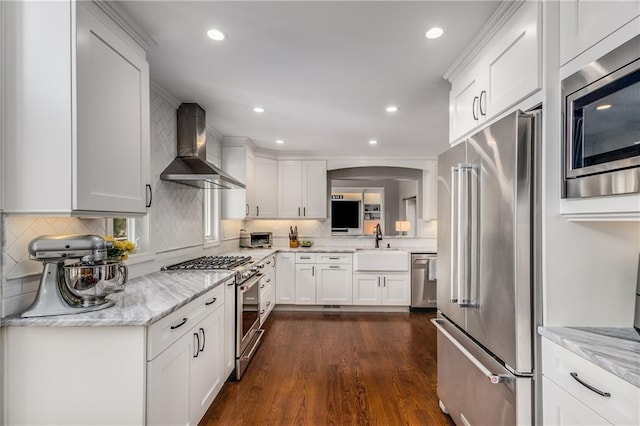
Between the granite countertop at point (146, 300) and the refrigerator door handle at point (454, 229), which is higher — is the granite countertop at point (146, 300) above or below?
below

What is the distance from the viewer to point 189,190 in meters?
3.11

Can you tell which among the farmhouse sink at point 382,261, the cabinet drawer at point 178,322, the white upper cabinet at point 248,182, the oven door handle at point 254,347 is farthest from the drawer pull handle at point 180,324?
the farmhouse sink at point 382,261

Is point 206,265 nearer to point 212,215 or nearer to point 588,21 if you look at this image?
point 212,215

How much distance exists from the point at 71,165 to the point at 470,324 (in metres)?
2.13

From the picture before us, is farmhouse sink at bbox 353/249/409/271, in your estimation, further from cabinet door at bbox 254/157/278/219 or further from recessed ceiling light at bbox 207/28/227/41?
recessed ceiling light at bbox 207/28/227/41

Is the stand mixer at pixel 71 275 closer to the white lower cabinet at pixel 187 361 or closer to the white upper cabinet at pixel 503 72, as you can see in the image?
the white lower cabinet at pixel 187 361

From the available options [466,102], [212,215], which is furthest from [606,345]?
[212,215]

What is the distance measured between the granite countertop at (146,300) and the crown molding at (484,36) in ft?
7.27

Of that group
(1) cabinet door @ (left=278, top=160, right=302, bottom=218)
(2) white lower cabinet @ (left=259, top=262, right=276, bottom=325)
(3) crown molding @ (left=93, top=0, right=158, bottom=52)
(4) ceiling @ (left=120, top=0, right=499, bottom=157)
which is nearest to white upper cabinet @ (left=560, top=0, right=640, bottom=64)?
(4) ceiling @ (left=120, top=0, right=499, bottom=157)

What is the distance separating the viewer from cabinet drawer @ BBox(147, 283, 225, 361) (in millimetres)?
1371

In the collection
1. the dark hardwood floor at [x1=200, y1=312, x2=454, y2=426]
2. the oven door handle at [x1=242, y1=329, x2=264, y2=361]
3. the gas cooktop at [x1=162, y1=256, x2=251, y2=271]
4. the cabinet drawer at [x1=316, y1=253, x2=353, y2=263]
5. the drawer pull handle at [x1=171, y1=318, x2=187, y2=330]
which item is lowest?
the dark hardwood floor at [x1=200, y1=312, x2=454, y2=426]

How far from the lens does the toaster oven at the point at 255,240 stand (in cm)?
455

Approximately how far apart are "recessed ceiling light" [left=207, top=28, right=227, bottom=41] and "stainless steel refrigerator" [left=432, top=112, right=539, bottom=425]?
5.12ft

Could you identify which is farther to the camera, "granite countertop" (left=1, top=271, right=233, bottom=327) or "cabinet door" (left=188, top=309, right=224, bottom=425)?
"cabinet door" (left=188, top=309, right=224, bottom=425)
